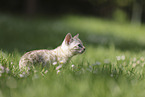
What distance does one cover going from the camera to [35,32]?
372 inches

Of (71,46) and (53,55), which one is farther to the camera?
(71,46)

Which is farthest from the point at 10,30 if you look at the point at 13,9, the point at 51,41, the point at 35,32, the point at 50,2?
the point at 50,2

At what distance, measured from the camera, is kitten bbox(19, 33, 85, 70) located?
3.30 meters

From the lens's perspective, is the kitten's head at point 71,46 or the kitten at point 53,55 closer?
the kitten at point 53,55

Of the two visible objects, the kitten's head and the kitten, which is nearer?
A: the kitten

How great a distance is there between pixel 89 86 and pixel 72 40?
4.58ft

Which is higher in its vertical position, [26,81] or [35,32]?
[35,32]

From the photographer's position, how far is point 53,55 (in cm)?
355

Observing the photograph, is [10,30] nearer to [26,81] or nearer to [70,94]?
[26,81]

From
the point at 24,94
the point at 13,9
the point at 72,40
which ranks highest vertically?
the point at 13,9

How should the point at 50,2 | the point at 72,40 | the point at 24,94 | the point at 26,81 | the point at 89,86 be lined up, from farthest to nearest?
the point at 50,2, the point at 72,40, the point at 26,81, the point at 89,86, the point at 24,94

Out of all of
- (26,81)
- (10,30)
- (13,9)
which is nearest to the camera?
(26,81)

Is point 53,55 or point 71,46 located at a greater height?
point 71,46

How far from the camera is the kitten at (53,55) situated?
10.8 feet
